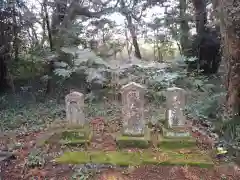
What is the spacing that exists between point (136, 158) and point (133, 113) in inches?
36.4

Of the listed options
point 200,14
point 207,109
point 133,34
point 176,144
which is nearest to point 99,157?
point 176,144

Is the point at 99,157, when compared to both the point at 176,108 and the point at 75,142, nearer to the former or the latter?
the point at 75,142

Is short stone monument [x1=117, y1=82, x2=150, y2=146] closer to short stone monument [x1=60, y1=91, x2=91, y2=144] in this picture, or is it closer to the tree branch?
short stone monument [x1=60, y1=91, x2=91, y2=144]

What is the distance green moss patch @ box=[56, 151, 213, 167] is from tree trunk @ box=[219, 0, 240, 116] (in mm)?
2107

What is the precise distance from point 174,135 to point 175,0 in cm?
951

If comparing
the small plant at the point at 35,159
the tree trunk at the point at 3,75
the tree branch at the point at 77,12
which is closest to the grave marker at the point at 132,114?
the small plant at the point at 35,159

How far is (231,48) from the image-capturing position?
6242 millimetres

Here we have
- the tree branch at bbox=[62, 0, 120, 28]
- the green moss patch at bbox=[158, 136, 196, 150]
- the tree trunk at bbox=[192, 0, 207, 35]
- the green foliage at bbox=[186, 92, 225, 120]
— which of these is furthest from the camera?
the tree trunk at bbox=[192, 0, 207, 35]

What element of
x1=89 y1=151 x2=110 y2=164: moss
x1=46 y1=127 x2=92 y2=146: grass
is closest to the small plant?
x1=46 y1=127 x2=92 y2=146: grass

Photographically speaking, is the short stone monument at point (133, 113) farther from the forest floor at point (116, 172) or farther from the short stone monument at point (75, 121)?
the forest floor at point (116, 172)

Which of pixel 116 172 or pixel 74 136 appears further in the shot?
pixel 74 136

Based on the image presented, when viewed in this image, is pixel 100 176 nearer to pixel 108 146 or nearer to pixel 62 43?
pixel 108 146

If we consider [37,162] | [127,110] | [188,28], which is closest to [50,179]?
[37,162]

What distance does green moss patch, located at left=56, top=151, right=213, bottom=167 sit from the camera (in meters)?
4.62
